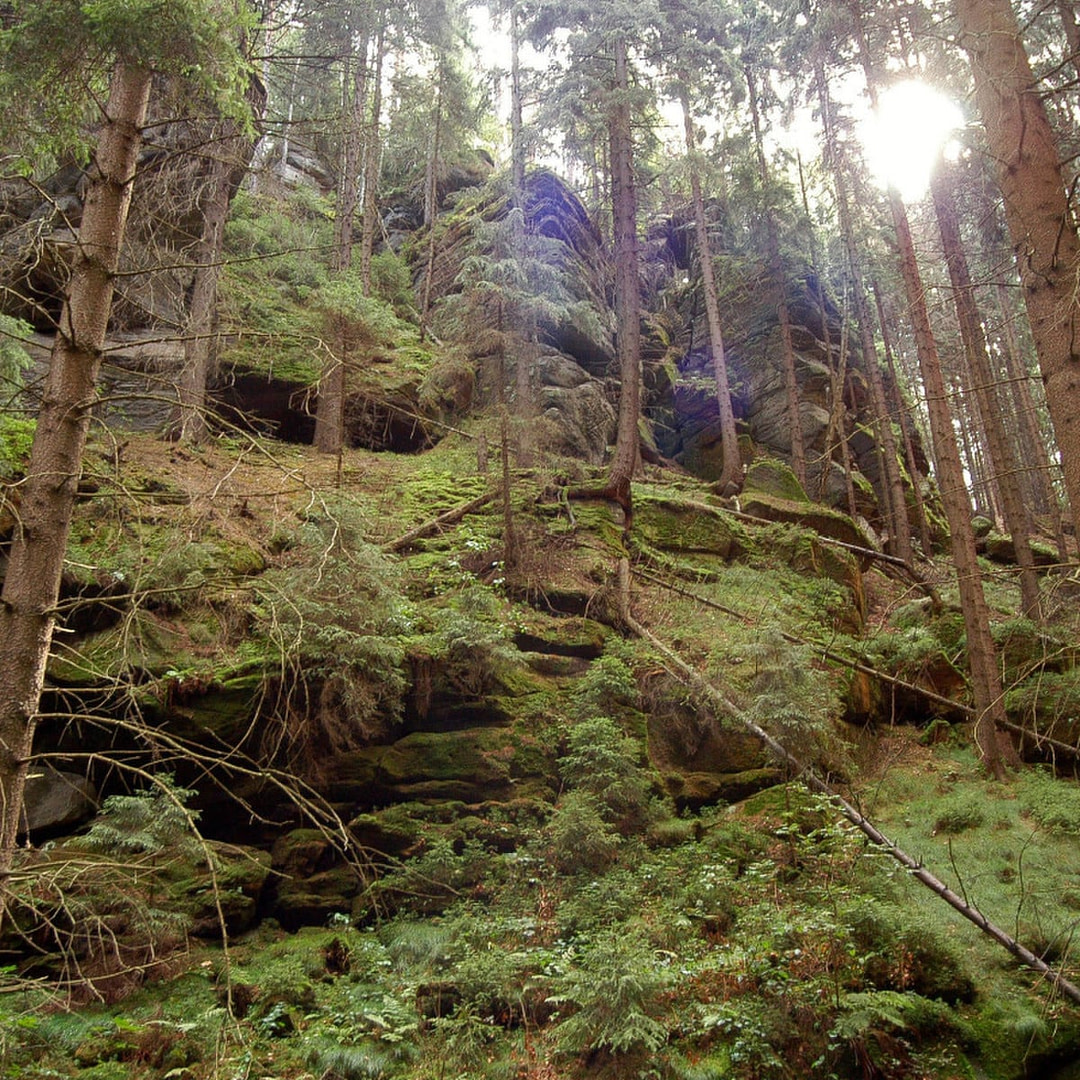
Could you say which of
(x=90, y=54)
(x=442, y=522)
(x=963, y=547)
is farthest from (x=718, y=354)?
(x=90, y=54)

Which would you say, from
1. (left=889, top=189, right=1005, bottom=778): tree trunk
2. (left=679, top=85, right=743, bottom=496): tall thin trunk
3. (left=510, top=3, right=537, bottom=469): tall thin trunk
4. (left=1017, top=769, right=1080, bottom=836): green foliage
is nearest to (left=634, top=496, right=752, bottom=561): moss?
(left=510, top=3, right=537, bottom=469): tall thin trunk

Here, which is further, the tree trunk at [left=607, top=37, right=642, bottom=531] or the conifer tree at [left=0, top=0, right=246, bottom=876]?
the tree trunk at [left=607, top=37, right=642, bottom=531]

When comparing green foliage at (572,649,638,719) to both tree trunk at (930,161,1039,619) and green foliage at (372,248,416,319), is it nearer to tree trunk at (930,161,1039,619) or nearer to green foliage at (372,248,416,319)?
tree trunk at (930,161,1039,619)

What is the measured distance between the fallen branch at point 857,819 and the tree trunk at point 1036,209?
144 inches

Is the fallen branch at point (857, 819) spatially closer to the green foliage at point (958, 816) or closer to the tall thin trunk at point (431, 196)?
the green foliage at point (958, 816)

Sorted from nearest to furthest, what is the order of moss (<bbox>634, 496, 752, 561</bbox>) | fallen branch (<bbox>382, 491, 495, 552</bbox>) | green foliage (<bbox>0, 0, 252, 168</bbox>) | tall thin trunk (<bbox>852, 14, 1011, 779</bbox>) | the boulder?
green foliage (<bbox>0, 0, 252, 168</bbox>) → the boulder → tall thin trunk (<bbox>852, 14, 1011, 779</bbox>) → fallen branch (<bbox>382, 491, 495, 552</bbox>) → moss (<bbox>634, 496, 752, 561</bbox>)

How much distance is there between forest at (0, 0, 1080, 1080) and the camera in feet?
15.2

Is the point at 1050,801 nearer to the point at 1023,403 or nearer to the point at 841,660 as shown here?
the point at 841,660

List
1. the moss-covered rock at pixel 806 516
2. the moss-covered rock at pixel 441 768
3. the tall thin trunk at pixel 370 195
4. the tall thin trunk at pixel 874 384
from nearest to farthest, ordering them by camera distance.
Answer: the moss-covered rock at pixel 441 768, the moss-covered rock at pixel 806 516, the tall thin trunk at pixel 874 384, the tall thin trunk at pixel 370 195

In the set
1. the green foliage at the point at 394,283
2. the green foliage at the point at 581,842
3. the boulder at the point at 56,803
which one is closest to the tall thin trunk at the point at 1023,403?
the green foliage at the point at 394,283

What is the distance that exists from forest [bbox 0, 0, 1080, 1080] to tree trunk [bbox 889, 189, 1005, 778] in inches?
3.2

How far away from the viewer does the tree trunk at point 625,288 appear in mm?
14875

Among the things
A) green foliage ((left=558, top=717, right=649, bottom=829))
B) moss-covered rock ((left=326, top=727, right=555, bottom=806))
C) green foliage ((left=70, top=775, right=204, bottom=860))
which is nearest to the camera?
green foliage ((left=70, top=775, right=204, bottom=860))

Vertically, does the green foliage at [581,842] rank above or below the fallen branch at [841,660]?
below
